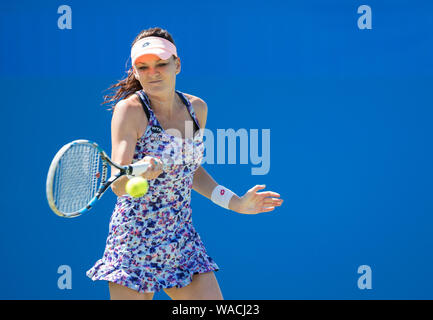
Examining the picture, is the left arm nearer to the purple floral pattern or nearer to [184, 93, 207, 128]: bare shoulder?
[184, 93, 207, 128]: bare shoulder

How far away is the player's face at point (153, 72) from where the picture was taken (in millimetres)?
2824

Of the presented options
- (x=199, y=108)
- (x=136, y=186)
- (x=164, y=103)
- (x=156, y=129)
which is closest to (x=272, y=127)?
(x=199, y=108)

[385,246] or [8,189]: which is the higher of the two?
[8,189]

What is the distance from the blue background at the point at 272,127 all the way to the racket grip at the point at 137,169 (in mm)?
2054

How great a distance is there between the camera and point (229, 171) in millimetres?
4578

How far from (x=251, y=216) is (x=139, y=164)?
7.17 ft

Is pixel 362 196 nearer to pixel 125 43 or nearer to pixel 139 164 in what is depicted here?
pixel 125 43

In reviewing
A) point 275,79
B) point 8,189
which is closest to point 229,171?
point 275,79

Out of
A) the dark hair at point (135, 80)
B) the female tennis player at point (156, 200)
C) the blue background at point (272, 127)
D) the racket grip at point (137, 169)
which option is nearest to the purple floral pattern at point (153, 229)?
the female tennis player at point (156, 200)

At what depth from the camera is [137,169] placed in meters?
2.46

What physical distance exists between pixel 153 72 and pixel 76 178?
54 centimetres

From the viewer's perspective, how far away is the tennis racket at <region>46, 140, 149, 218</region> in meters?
2.43

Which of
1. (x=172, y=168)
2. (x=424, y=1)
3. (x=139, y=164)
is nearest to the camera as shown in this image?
(x=139, y=164)

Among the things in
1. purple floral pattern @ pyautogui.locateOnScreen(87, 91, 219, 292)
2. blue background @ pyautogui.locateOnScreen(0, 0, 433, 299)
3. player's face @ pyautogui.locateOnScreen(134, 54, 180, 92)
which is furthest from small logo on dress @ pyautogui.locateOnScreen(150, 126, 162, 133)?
blue background @ pyautogui.locateOnScreen(0, 0, 433, 299)
